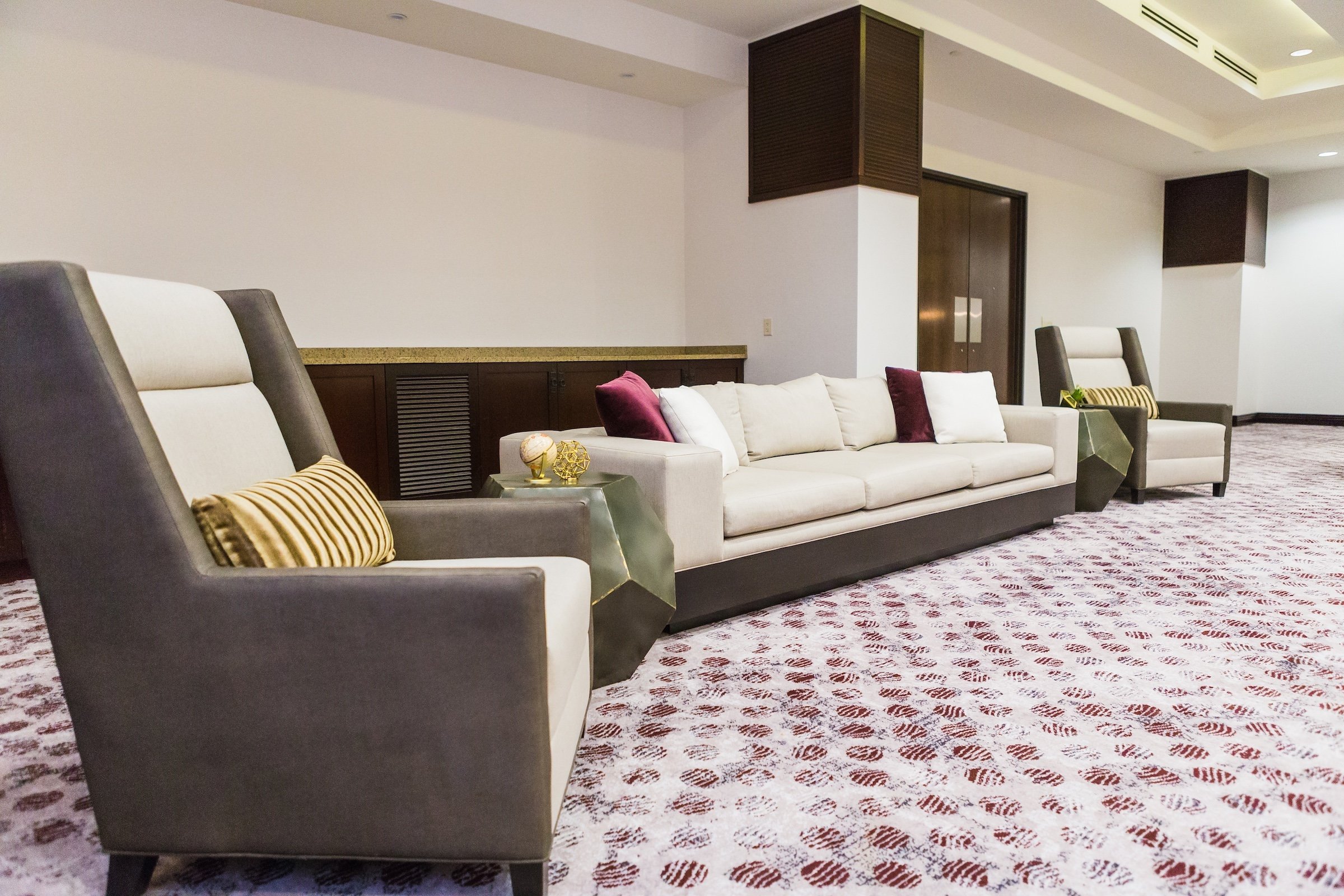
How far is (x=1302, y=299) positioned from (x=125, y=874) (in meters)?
11.7

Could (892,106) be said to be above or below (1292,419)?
above

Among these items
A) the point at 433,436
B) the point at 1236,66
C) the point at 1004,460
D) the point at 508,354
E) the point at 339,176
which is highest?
the point at 1236,66

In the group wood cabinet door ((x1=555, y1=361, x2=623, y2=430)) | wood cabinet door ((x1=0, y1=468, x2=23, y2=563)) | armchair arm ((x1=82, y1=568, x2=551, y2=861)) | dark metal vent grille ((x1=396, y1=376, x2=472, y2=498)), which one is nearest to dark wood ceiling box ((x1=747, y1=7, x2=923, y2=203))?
wood cabinet door ((x1=555, y1=361, x2=623, y2=430))

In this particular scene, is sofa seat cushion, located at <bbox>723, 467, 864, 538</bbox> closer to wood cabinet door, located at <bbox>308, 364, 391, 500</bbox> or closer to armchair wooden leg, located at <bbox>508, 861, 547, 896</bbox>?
armchair wooden leg, located at <bbox>508, 861, 547, 896</bbox>

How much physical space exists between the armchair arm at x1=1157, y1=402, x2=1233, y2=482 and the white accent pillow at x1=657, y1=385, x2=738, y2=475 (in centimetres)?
337

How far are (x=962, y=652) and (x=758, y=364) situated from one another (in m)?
3.37

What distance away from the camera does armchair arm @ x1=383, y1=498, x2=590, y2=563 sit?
1.94 metres

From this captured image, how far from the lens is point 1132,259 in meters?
9.18

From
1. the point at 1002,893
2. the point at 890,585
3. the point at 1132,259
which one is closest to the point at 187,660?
the point at 1002,893

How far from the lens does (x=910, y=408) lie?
4.24 metres

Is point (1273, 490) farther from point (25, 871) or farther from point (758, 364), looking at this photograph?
point (25, 871)

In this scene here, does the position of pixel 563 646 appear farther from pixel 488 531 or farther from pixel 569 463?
pixel 569 463

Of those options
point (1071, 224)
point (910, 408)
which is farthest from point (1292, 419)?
point (910, 408)

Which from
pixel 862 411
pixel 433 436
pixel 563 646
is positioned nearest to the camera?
pixel 563 646
